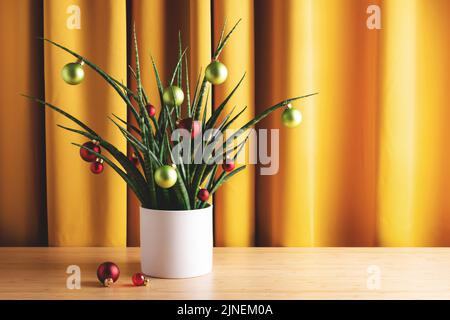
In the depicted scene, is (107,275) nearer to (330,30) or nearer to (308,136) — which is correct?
(308,136)

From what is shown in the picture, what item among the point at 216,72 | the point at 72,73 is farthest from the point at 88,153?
the point at 216,72

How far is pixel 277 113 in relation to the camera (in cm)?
114

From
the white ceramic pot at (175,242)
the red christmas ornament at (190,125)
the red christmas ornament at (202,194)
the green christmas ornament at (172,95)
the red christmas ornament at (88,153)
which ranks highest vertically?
the green christmas ornament at (172,95)

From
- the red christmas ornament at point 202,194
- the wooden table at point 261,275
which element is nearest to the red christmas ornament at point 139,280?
the wooden table at point 261,275

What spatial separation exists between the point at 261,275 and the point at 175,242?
0.16m

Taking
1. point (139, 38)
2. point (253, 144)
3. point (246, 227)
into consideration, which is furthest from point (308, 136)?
point (139, 38)

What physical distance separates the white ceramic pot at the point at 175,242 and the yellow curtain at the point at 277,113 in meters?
0.23

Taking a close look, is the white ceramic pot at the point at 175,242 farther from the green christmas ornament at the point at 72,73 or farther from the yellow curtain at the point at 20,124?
the yellow curtain at the point at 20,124

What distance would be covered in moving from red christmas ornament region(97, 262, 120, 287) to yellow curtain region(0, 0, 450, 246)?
279 millimetres

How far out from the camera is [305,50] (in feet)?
3.65

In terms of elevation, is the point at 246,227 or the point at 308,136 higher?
the point at 308,136

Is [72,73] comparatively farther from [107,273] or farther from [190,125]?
[107,273]

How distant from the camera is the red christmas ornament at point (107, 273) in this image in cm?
85

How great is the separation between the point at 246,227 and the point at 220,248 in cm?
8
